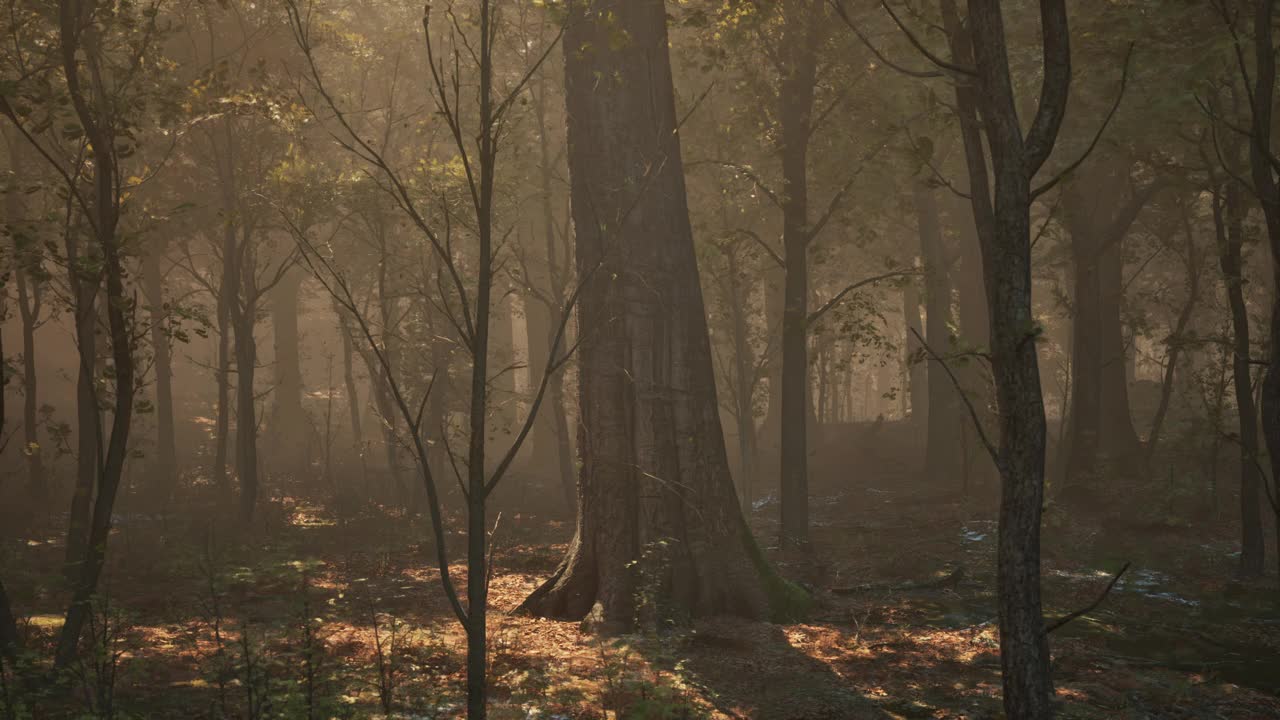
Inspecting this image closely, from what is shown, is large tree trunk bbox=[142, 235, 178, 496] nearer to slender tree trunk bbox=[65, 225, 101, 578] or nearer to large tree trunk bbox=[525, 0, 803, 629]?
slender tree trunk bbox=[65, 225, 101, 578]

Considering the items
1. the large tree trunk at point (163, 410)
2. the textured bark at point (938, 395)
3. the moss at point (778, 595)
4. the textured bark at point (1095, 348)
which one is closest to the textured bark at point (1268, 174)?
the moss at point (778, 595)

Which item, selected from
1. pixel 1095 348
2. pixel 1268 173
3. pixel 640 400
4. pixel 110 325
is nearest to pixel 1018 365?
pixel 1268 173

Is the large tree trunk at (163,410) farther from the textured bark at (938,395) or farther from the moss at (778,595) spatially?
the textured bark at (938,395)

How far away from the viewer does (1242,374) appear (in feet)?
35.9

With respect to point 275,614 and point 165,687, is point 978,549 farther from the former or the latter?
point 165,687

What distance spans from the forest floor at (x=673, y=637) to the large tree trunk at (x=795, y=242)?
981 mm

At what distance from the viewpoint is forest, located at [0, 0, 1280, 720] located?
554 centimetres

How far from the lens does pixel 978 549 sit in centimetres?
1396

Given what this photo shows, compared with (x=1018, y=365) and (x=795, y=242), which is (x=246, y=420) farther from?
(x=1018, y=365)

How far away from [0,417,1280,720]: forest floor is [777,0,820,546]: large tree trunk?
0.98 meters

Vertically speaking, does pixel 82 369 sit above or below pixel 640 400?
above

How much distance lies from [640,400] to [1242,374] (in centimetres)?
735

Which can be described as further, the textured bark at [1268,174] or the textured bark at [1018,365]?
the textured bark at [1268,174]

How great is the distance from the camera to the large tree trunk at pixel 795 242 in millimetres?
14273
